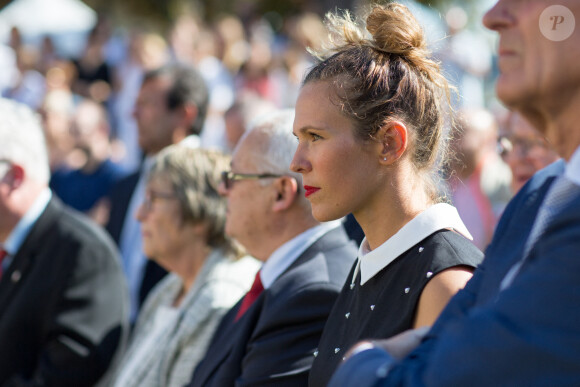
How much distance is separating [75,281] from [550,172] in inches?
120

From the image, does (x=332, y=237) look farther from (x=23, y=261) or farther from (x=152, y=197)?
(x=23, y=261)

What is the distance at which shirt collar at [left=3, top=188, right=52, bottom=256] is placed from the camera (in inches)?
163

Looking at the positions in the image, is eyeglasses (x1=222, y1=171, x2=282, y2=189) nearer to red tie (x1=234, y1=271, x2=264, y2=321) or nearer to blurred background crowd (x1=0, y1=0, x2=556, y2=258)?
red tie (x1=234, y1=271, x2=264, y2=321)

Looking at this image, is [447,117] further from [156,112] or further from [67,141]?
[67,141]

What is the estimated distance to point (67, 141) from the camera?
7.24 meters

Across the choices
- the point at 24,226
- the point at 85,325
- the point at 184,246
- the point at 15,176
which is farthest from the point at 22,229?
the point at 184,246

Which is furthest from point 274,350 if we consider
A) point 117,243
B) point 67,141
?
point 67,141

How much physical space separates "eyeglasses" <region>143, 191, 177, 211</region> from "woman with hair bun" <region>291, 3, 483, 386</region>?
1.72 meters

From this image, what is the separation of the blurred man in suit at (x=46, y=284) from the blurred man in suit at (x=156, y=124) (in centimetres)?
115

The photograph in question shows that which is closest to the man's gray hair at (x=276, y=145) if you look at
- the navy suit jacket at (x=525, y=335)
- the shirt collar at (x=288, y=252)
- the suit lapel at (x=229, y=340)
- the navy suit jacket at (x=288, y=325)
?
the shirt collar at (x=288, y=252)

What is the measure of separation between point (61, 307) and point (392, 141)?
241 centimetres

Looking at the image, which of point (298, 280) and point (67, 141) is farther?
point (67, 141)

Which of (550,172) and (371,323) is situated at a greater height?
(550,172)

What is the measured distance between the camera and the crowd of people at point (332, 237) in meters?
1.30
